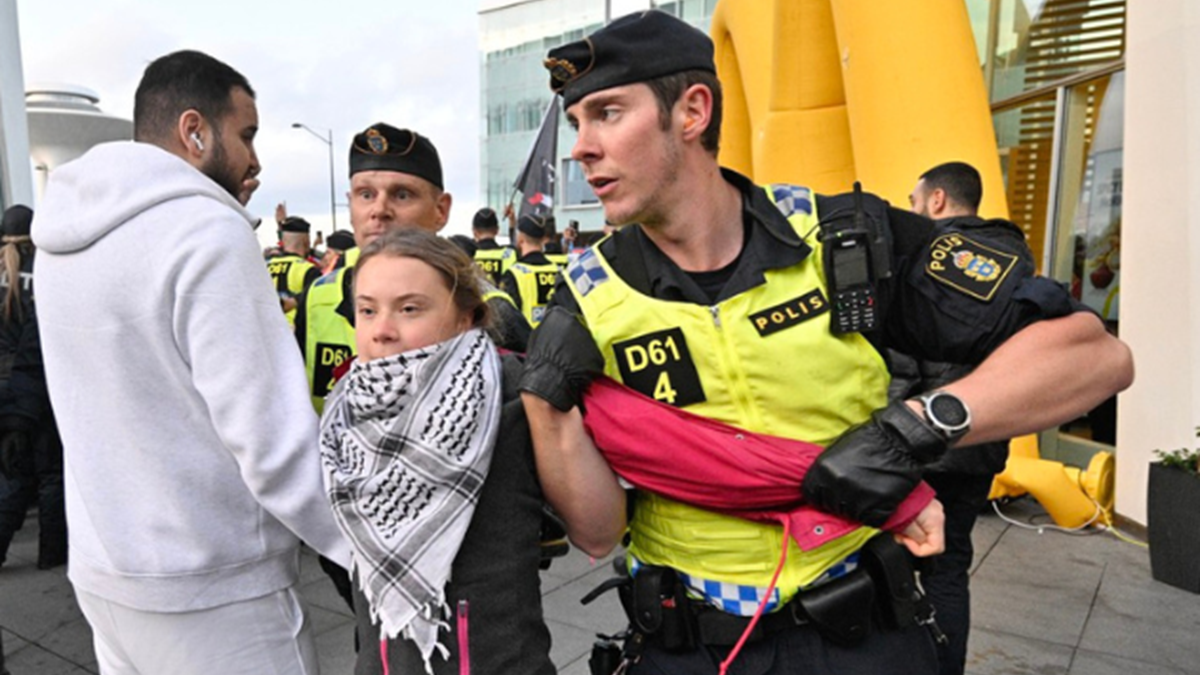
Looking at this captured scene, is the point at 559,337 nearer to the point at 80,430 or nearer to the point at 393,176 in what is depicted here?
the point at 80,430

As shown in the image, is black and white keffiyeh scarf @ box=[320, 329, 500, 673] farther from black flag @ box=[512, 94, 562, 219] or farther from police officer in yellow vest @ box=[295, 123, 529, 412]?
black flag @ box=[512, 94, 562, 219]

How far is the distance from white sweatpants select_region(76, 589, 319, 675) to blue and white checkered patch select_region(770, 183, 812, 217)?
135 centimetres

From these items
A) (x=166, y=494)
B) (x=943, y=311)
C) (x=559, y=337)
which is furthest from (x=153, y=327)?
(x=943, y=311)

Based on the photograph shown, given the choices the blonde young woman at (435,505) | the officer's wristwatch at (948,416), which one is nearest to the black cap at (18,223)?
the blonde young woman at (435,505)

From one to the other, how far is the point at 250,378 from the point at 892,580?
1.26 metres

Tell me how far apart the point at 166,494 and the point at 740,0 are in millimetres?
8922

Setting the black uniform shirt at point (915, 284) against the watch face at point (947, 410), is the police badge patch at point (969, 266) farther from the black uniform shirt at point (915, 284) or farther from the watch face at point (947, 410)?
the watch face at point (947, 410)

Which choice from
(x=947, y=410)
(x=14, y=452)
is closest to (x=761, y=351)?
(x=947, y=410)

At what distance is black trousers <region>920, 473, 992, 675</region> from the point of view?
106 inches

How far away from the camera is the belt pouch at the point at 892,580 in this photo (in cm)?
143

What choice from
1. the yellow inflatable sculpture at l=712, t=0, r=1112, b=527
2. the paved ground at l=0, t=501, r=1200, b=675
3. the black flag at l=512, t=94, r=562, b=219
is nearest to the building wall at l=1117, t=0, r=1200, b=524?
the yellow inflatable sculpture at l=712, t=0, r=1112, b=527

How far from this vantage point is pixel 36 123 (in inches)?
581

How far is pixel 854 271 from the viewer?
1.39m

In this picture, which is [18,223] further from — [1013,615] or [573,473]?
[1013,615]
